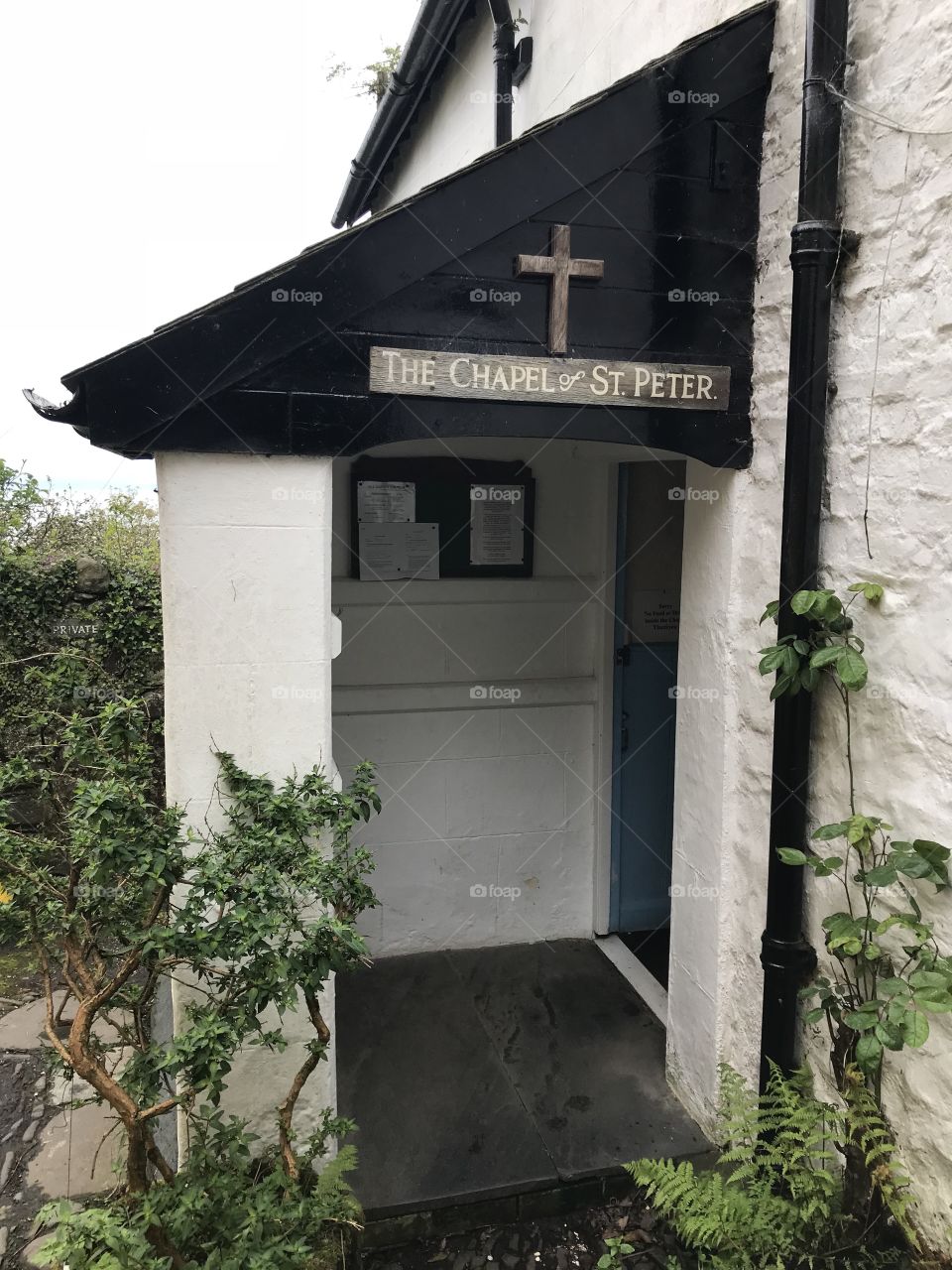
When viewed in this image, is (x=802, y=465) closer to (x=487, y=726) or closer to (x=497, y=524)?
(x=497, y=524)

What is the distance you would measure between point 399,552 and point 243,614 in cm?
176

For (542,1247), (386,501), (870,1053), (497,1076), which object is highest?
(386,501)

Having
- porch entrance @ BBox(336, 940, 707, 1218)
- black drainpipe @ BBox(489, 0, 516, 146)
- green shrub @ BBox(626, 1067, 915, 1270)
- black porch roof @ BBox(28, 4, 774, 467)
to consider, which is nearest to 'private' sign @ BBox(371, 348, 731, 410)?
black porch roof @ BBox(28, 4, 774, 467)

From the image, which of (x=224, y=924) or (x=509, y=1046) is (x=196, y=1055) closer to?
(x=224, y=924)

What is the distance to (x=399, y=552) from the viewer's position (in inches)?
178

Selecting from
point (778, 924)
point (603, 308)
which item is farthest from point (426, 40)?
point (778, 924)

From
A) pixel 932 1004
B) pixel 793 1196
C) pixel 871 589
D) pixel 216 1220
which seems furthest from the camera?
pixel 793 1196

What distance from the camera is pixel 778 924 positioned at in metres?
2.97

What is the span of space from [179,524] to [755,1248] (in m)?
2.83

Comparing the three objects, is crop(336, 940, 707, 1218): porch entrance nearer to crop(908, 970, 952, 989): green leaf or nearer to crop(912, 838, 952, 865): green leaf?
crop(908, 970, 952, 989): green leaf

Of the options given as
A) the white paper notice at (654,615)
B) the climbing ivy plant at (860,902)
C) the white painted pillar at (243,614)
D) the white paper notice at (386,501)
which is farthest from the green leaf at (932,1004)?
the white paper notice at (386,501)

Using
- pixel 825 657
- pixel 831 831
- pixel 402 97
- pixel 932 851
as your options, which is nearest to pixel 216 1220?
pixel 831 831

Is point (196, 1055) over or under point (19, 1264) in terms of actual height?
over

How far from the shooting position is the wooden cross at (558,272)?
9.61ft
